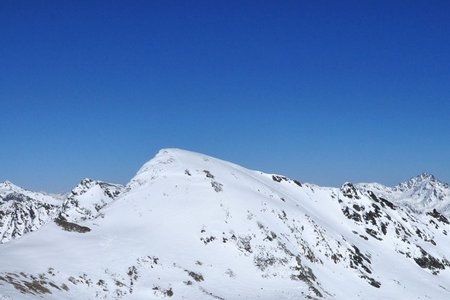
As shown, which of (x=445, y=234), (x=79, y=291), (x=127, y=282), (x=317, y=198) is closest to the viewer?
(x=79, y=291)

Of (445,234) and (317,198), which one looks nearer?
(317,198)

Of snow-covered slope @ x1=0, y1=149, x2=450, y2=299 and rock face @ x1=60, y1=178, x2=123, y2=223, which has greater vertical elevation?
rock face @ x1=60, y1=178, x2=123, y2=223

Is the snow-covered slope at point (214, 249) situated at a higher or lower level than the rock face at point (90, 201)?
lower

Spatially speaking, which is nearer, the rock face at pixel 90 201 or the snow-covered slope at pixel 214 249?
the snow-covered slope at pixel 214 249

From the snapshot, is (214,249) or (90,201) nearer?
(214,249)

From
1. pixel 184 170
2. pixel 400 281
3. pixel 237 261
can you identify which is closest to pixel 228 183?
pixel 184 170

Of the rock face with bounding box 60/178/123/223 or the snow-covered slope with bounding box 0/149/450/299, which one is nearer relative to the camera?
the snow-covered slope with bounding box 0/149/450/299

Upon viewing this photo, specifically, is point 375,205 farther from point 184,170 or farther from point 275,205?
point 184,170

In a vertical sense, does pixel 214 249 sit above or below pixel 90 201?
below
